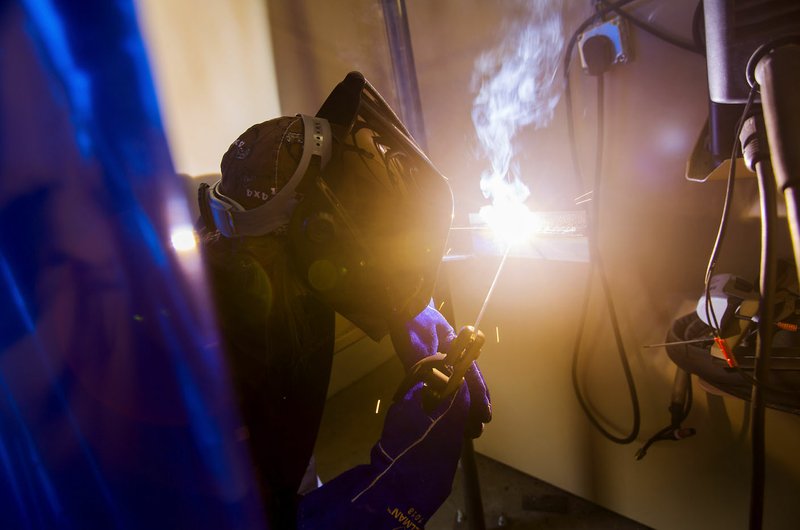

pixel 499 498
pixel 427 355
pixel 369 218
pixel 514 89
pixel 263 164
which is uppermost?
pixel 514 89

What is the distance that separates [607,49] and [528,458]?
5.55ft

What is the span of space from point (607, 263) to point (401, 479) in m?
0.95

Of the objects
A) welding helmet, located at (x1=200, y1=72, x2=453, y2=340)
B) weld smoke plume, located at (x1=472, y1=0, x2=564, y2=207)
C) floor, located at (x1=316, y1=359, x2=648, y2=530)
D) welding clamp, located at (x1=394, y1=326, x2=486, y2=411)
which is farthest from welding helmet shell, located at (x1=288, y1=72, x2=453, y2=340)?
floor, located at (x1=316, y1=359, x2=648, y2=530)

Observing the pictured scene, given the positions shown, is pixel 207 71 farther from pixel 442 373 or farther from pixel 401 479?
pixel 401 479

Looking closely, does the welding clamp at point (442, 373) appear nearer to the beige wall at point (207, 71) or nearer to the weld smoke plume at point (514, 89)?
the weld smoke plume at point (514, 89)

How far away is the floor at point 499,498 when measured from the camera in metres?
1.72

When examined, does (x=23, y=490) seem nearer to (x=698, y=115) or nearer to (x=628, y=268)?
(x=628, y=268)

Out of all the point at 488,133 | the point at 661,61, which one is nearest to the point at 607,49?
the point at 661,61

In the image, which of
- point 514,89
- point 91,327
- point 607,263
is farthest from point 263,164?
point 607,263

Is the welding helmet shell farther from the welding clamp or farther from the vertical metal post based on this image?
the vertical metal post

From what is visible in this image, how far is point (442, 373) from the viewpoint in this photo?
2.62ft

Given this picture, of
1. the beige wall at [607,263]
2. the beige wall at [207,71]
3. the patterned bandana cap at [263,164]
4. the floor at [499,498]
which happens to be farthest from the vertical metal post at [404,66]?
the floor at [499,498]

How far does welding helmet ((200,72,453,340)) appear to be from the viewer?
0.78 m

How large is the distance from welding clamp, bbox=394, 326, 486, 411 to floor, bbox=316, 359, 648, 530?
1165mm
